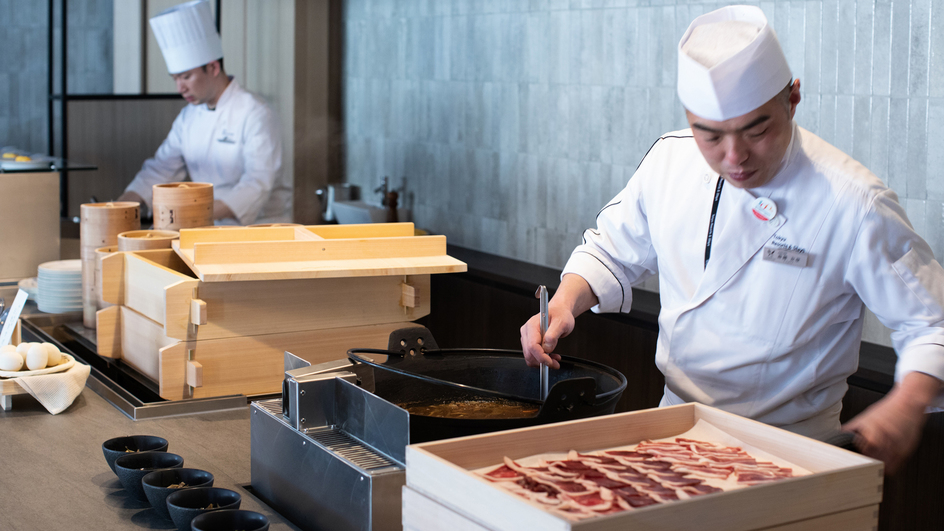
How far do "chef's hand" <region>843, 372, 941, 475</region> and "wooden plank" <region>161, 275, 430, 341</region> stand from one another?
1.08m

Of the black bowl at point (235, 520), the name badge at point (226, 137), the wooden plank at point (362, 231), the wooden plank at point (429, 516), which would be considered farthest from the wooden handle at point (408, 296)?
the name badge at point (226, 137)

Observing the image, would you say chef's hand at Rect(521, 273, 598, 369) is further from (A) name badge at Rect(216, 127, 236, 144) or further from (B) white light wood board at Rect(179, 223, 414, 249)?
(A) name badge at Rect(216, 127, 236, 144)

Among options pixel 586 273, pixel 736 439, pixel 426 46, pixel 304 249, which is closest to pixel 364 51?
pixel 426 46

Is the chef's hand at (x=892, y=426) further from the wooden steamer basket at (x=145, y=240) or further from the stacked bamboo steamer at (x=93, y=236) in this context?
the stacked bamboo steamer at (x=93, y=236)

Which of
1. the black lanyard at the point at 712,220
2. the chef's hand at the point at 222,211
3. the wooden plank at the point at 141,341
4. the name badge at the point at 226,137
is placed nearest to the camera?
the black lanyard at the point at 712,220

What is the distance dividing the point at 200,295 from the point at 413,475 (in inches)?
38.9

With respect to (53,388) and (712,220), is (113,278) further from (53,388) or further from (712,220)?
(712,220)

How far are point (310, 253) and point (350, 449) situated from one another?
767 millimetres

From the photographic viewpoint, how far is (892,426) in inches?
46.6

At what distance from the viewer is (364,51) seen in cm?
520

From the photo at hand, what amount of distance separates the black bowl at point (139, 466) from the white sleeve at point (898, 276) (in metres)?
1.10

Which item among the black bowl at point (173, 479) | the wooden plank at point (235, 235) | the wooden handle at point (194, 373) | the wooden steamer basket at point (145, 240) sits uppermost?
the wooden plank at point (235, 235)

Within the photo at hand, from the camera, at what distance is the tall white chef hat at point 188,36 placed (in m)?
4.14

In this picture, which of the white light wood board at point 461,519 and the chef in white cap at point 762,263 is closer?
the white light wood board at point 461,519
